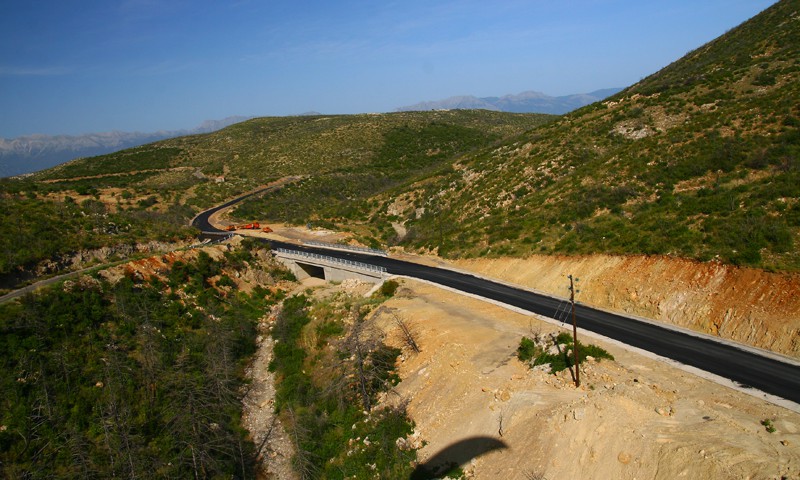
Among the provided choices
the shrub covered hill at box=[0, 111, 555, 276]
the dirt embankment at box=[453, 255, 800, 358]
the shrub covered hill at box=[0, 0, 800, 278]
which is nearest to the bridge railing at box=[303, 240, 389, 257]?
the shrub covered hill at box=[0, 0, 800, 278]

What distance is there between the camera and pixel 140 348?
26094 mm

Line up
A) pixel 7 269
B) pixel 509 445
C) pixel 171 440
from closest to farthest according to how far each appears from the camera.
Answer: pixel 509 445 → pixel 171 440 → pixel 7 269

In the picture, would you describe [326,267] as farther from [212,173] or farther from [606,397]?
[212,173]

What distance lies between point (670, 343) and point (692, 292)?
4.23m

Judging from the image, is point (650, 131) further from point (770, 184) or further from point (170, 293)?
point (170, 293)

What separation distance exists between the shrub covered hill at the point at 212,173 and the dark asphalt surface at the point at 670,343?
31945mm

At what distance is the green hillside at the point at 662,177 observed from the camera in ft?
84.5

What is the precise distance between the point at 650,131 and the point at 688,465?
3913 cm

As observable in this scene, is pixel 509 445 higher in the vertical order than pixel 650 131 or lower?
lower

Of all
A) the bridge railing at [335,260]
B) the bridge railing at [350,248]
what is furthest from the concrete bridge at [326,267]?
the bridge railing at [350,248]

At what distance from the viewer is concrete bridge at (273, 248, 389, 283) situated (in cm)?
3825

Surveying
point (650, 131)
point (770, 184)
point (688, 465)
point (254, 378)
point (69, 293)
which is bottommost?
point (254, 378)

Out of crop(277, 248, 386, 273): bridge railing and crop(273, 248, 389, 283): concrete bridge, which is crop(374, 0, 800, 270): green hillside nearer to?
crop(277, 248, 386, 273): bridge railing

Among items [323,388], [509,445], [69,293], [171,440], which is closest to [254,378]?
[323,388]
